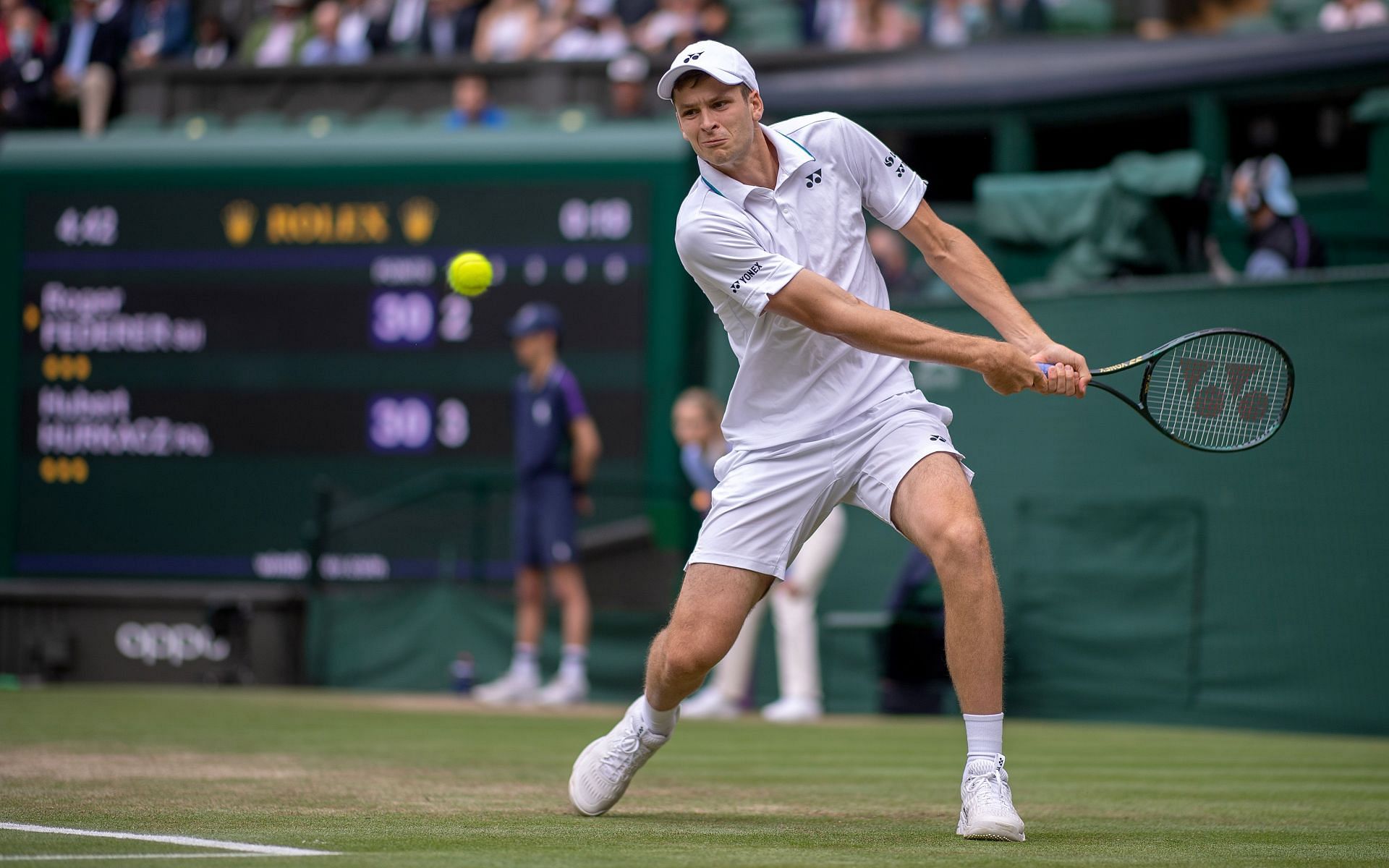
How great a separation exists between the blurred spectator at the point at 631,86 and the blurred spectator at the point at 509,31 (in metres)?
1.81

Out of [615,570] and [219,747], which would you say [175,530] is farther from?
[219,747]

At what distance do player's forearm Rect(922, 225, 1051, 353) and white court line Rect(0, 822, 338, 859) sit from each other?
7.68 ft

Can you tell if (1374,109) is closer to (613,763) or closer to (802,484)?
(802,484)

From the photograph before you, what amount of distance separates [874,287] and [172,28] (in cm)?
1354

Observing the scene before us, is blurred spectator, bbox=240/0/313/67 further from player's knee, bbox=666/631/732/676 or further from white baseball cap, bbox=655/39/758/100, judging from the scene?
player's knee, bbox=666/631/732/676

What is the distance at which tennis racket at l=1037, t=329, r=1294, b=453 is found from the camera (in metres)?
5.37

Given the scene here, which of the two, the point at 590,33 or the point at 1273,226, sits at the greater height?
the point at 590,33

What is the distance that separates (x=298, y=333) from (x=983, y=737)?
9581 millimetres

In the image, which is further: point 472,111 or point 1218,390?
point 472,111

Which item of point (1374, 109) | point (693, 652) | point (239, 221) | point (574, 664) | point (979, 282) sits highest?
point (1374, 109)

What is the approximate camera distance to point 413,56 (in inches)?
628

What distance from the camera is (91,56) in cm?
1662

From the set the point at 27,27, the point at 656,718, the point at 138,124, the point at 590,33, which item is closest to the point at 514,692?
the point at 590,33

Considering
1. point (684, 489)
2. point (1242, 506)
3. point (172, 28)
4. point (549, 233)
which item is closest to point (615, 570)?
point (684, 489)
